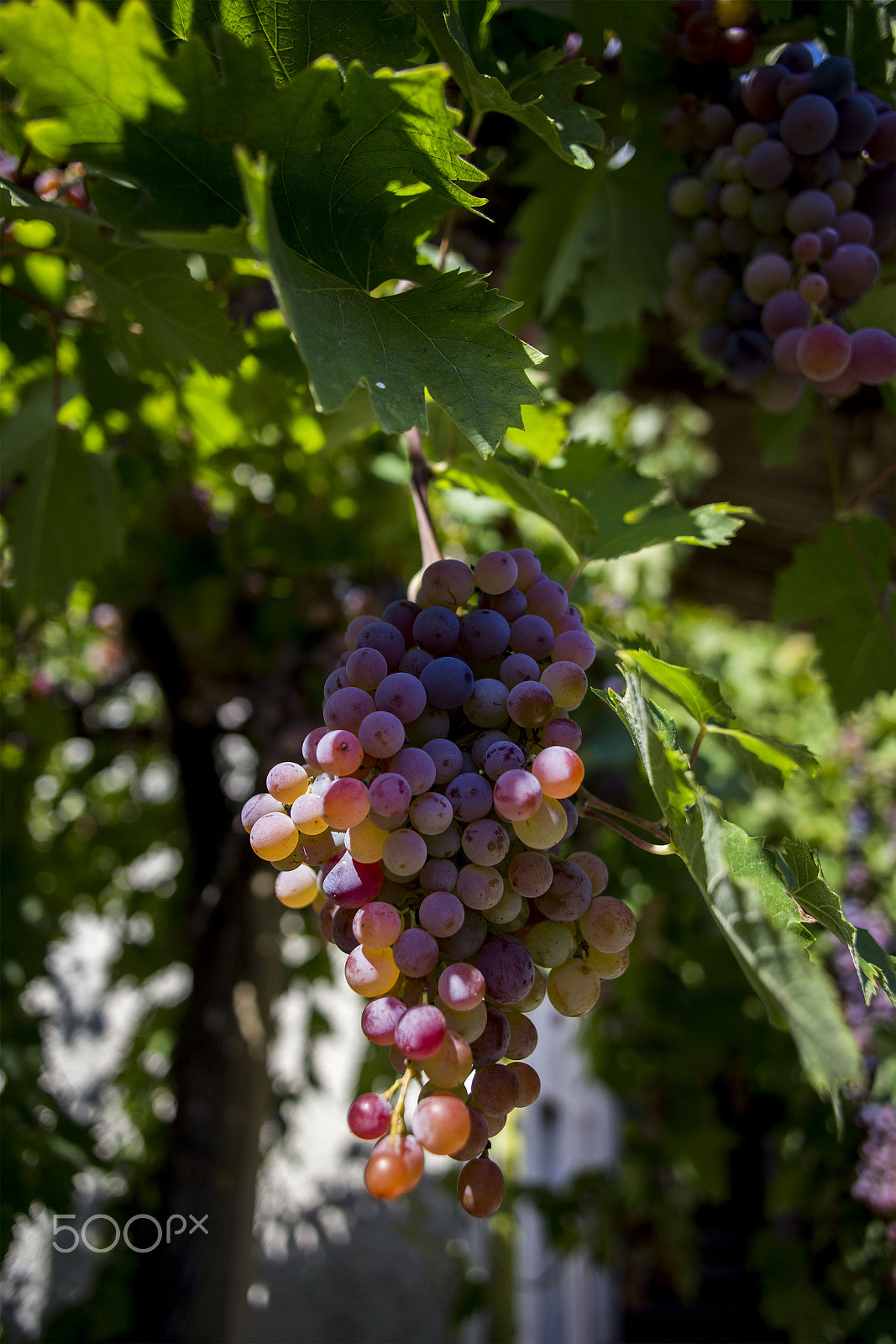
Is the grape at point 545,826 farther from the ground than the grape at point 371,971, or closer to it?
farther from the ground

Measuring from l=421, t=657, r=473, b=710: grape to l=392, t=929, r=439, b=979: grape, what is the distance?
0.50 ft

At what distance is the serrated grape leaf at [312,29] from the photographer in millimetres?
Answer: 554

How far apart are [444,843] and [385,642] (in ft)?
0.49

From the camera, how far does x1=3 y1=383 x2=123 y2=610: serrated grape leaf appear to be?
41.6 inches

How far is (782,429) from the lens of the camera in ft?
3.40

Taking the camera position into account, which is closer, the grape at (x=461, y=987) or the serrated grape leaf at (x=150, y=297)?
the grape at (x=461, y=987)

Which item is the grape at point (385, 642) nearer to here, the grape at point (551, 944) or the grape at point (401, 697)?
the grape at point (401, 697)

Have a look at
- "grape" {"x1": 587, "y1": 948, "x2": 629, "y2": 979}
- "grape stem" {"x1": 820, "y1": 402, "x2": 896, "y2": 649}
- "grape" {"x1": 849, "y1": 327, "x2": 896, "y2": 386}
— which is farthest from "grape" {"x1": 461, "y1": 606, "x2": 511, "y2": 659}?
"grape stem" {"x1": 820, "y1": 402, "x2": 896, "y2": 649}

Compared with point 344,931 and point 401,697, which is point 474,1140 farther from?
point 401,697

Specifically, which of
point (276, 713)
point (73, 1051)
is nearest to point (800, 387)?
point (276, 713)

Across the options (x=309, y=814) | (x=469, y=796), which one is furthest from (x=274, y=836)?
(x=469, y=796)

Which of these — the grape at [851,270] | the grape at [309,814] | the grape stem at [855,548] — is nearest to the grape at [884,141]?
the grape at [851,270]

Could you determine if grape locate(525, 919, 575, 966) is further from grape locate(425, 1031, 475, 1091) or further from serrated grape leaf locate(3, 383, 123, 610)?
serrated grape leaf locate(3, 383, 123, 610)

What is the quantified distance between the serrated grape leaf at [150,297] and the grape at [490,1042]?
0.63 metres
